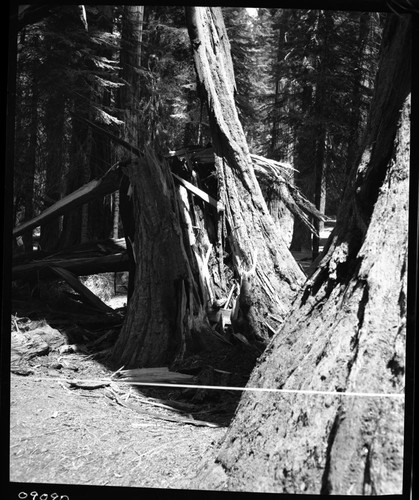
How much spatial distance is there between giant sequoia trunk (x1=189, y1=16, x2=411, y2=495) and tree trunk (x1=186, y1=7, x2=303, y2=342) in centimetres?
44

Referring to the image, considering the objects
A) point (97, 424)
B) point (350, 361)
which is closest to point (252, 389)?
point (350, 361)

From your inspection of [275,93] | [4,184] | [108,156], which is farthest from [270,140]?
[4,184]

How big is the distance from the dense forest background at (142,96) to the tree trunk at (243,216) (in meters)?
0.24

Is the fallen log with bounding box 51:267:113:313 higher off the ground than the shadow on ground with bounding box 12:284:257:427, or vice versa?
the fallen log with bounding box 51:267:113:313

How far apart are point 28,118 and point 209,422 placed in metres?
1.48

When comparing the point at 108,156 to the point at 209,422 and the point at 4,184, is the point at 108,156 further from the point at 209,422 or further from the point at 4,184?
the point at 209,422

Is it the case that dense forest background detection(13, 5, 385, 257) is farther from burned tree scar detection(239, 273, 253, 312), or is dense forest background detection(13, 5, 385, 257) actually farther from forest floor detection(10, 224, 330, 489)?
burned tree scar detection(239, 273, 253, 312)

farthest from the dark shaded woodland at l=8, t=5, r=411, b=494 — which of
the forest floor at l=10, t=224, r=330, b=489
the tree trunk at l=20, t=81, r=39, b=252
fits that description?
the forest floor at l=10, t=224, r=330, b=489

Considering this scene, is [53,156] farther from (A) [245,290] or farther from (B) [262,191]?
(A) [245,290]

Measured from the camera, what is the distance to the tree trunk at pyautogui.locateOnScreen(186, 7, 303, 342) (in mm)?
3111

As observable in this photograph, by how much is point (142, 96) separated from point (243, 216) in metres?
1.01

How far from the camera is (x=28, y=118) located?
2.55 m

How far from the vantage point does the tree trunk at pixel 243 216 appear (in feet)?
10.2

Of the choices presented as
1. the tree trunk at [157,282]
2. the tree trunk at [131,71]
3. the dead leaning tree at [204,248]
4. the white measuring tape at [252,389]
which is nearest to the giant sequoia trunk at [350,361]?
the white measuring tape at [252,389]
